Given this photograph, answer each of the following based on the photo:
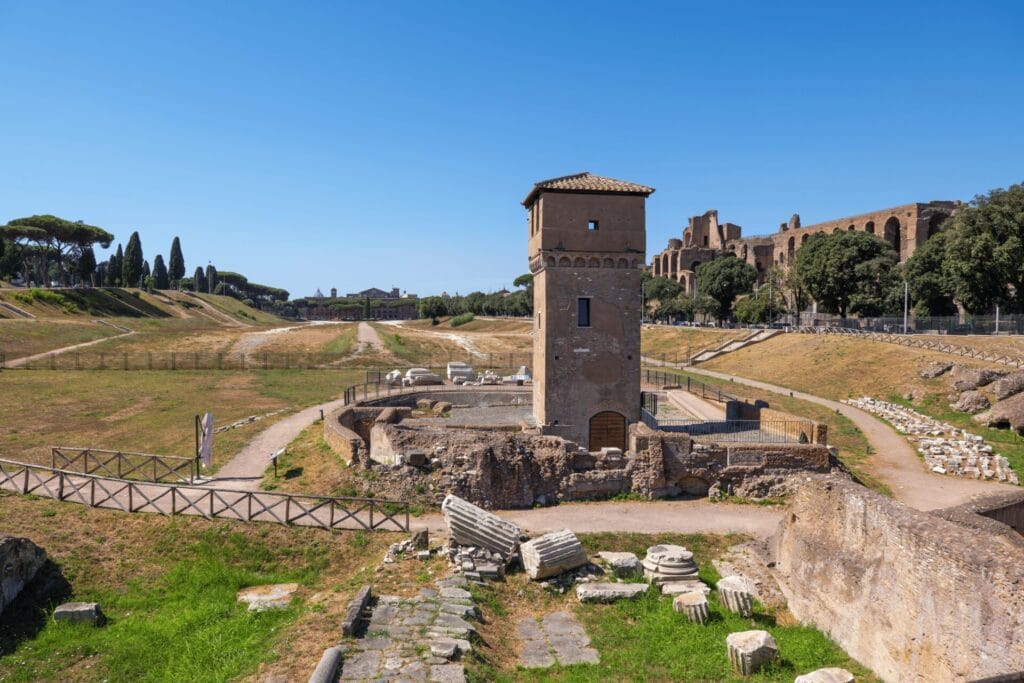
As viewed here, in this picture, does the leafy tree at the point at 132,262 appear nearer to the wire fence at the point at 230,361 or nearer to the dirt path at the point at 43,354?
the dirt path at the point at 43,354

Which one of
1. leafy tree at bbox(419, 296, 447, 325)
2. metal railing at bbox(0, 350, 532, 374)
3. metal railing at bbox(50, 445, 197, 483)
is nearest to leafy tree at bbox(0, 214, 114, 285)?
metal railing at bbox(0, 350, 532, 374)

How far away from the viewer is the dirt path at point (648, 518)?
746 inches

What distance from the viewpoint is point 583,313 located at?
2570 cm

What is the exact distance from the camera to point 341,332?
79.9 meters

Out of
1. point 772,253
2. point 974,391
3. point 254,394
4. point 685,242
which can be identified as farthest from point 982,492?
point 685,242

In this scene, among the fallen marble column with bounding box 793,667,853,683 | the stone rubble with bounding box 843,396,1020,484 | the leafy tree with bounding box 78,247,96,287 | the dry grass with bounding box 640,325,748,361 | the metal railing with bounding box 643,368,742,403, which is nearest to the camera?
the fallen marble column with bounding box 793,667,853,683

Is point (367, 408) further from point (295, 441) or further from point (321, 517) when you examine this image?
point (321, 517)

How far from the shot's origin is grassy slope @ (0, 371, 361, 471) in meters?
26.8

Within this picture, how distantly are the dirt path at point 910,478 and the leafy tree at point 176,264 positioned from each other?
123785 millimetres

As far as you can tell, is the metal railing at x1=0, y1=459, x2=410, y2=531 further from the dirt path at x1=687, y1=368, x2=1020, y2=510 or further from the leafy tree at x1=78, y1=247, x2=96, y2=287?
the leafy tree at x1=78, y1=247, x2=96, y2=287

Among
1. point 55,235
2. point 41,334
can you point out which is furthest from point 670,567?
point 55,235

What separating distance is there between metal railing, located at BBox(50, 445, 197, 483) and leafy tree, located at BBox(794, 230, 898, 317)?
61188 mm

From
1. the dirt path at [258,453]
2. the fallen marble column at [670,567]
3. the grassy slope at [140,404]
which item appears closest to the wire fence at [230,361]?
the grassy slope at [140,404]

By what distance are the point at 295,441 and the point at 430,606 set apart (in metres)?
16.0
